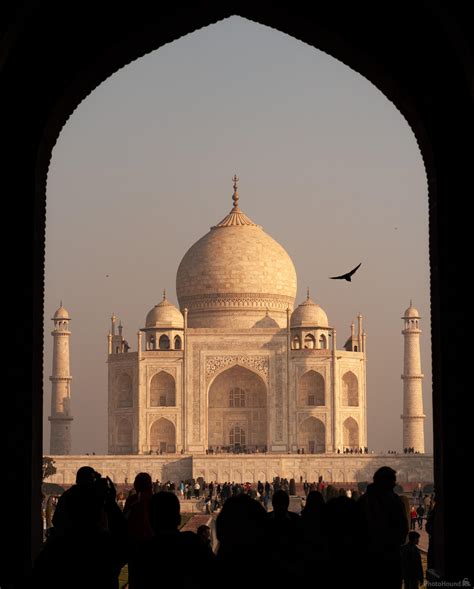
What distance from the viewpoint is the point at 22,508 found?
318 inches

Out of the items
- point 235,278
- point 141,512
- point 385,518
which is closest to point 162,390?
point 235,278

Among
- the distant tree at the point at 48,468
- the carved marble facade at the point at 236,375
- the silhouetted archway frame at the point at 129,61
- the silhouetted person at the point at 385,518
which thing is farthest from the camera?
the carved marble facade at the point at 236,375

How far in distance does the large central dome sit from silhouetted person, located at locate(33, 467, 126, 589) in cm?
3973

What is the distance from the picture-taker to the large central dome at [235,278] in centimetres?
4509

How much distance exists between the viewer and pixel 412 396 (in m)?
44.2

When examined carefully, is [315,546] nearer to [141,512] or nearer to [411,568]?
[141,512]

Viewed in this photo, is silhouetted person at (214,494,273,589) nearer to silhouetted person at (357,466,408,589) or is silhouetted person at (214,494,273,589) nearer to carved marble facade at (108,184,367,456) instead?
silhouetted person at (357,466,408,589)

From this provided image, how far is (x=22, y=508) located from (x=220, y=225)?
126 feet

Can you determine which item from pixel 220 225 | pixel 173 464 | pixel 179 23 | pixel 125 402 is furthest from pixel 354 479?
pixel 179 23

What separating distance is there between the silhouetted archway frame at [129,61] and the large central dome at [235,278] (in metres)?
35.2

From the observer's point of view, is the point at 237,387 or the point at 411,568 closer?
the point at 411,568

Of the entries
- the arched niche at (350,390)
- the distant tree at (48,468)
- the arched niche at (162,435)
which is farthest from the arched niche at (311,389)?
the distant tree at (48,468)

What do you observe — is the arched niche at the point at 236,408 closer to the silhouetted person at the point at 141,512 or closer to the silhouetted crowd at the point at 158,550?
the silhouetted person at the point at 141,512

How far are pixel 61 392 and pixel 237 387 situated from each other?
19.2 ft
